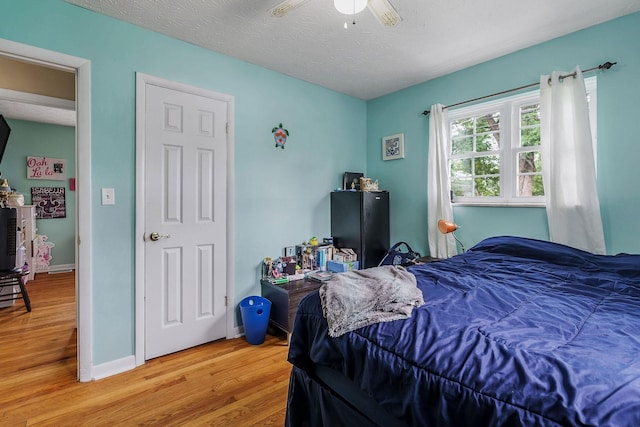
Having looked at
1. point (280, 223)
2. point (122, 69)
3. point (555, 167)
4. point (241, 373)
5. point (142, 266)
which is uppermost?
point (122, 69)

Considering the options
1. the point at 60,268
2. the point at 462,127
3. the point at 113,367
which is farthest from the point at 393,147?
the point at 60,268

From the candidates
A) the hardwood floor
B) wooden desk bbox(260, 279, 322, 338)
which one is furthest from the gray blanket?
wooden desk bbox(260, 279, 322, 338)

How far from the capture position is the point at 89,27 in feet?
6.63

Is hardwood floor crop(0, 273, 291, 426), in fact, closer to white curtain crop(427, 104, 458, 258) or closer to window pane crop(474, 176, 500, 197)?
white curtain crop(427, 104, 458, 258)

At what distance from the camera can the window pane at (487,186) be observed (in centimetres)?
277

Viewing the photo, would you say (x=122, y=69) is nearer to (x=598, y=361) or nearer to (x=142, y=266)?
(x=142, y=266)

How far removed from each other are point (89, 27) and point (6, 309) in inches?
124

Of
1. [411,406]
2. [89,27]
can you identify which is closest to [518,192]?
[411,406]

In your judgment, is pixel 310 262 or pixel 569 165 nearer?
pixel 569 165

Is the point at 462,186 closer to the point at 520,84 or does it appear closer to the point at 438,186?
the point at 438,186

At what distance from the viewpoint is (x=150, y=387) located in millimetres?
1962

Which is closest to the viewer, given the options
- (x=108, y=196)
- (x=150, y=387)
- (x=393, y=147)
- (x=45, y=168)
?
(x=150, y=387)

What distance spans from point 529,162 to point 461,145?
0.64 meters

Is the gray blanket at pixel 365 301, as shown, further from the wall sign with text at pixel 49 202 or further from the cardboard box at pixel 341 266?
the wall sign with text at pixel 49 202
